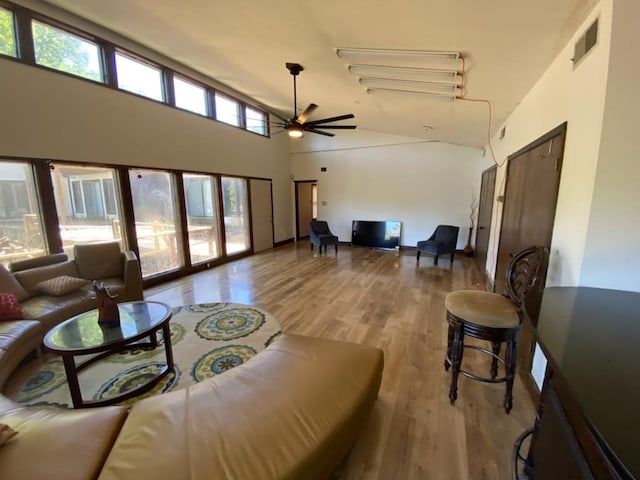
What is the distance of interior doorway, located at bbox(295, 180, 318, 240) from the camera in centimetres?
895

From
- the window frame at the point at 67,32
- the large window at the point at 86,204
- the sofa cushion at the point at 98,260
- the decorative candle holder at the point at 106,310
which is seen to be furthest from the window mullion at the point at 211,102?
the decorative candle holder at the point at 106,310

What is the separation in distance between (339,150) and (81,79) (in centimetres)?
578

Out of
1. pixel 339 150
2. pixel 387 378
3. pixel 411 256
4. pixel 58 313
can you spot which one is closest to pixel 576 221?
pixel 387 378

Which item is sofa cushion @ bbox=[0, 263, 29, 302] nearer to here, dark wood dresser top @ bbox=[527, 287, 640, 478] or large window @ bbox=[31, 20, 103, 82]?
large window @ bbox=[31, 20, 103, 82]

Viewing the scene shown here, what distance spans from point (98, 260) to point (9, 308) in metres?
1.18

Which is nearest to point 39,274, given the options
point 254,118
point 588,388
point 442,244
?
point 588,388

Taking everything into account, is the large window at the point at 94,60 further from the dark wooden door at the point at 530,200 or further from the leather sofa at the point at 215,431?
the dark wooden door at the point at 530,200

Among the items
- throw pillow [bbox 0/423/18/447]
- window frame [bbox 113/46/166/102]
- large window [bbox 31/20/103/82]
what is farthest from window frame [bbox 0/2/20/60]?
throw pillow [bbox 0/423/18/447]

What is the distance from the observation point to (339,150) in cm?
803

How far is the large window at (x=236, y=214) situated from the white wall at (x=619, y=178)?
5911mm

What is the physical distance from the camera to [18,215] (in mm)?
3189

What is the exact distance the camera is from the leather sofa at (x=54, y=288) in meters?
2.24

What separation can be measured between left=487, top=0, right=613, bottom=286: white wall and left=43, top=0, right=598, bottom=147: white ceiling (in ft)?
0.62

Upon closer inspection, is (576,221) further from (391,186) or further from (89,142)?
(391,186)
